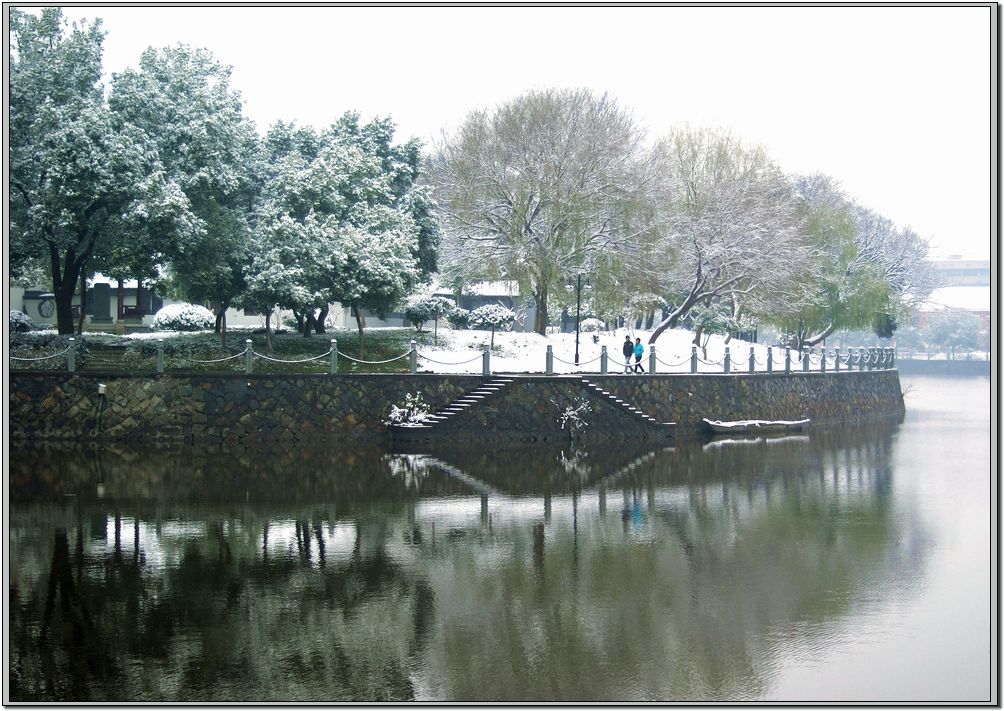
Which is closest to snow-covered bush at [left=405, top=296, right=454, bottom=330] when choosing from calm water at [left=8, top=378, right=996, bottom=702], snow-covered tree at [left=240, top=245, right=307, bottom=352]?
snow-covered tree at [left=240, top=245, right=307, bottom=352]

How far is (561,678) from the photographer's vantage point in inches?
353

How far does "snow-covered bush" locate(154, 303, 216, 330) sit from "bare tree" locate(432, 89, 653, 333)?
373 inches

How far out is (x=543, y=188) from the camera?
128 ft

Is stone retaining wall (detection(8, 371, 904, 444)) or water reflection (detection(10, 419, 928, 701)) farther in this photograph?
stone retaining wall (detection(8, 371, 904, 444))

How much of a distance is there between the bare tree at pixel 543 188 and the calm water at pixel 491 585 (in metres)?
18.4

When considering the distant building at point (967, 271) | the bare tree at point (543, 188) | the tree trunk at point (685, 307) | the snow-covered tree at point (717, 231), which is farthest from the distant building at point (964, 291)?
the bare tree at point (543, 188)

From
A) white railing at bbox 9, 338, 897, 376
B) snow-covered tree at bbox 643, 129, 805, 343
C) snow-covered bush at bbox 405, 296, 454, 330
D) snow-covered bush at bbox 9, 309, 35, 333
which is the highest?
snow-covered tree at bbox 643, 129, 805, 343

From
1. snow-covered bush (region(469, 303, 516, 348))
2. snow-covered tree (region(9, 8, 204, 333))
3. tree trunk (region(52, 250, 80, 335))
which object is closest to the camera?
snow-covered tree (region(9, 8, 204, 333))

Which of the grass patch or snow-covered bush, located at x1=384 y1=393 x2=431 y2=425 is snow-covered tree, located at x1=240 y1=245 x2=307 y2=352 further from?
snow-covered bush, located at x1=384 y1=393 x2=431 y2=425

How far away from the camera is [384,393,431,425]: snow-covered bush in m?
28.2

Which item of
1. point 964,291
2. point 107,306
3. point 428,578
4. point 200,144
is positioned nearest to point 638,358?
point 200,144

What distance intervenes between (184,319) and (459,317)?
924 centimetres

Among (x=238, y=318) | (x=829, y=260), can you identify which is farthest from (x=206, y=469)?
(x=829, y=260)

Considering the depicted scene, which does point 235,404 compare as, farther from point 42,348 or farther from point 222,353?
point 42,348
